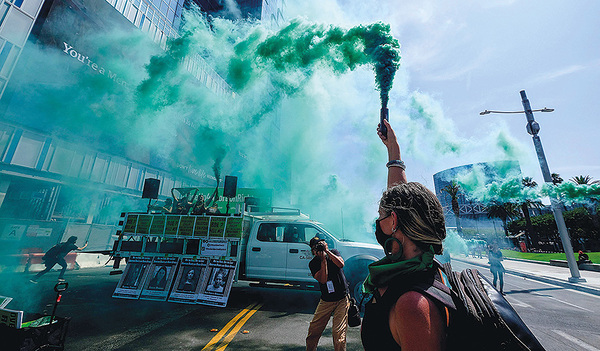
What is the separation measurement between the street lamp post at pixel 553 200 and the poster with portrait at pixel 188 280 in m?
15.4

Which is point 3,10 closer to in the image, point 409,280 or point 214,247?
point 214,247

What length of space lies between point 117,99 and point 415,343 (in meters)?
23.6

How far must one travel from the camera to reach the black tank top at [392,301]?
3.36ft

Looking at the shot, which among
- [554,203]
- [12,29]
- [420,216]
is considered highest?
[12,29]

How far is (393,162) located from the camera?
1.92 m

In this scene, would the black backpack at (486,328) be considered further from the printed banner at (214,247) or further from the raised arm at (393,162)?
the printed banner at (214,247)

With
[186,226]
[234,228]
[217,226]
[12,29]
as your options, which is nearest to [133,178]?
[12,29]

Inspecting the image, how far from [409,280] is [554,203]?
1682 cm

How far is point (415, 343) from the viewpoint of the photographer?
3.02 ft

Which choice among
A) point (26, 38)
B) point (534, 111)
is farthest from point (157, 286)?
point (534, 111)

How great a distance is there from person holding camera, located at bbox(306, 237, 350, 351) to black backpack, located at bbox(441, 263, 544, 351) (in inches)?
113

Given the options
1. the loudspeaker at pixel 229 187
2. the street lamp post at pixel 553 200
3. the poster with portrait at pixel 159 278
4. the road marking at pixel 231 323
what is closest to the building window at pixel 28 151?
the loudspeaker at pixel 229 187

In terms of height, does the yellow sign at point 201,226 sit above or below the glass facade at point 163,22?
below

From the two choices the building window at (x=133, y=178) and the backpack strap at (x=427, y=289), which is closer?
the backpack strap at (x=427, y=289)
